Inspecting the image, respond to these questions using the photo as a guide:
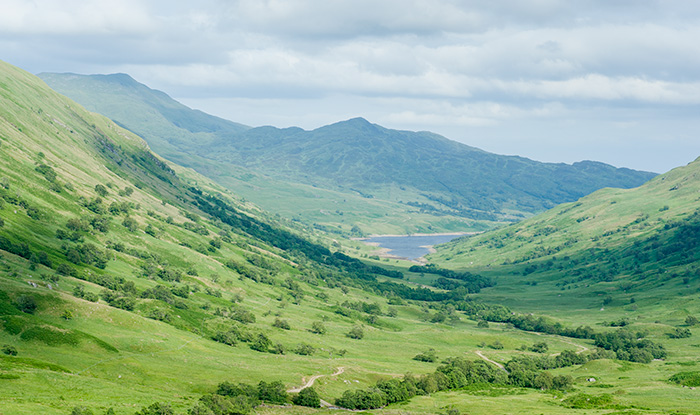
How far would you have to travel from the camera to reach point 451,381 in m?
145

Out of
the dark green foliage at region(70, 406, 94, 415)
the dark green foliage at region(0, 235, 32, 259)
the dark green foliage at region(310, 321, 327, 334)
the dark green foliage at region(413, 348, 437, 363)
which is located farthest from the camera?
the dark green foliage at region(310, 321, 327, 334)

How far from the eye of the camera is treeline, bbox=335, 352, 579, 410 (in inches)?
4724

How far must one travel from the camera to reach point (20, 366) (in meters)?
92.2

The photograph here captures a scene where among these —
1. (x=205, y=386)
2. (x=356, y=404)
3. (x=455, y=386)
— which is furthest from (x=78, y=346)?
(x=455, y=386)

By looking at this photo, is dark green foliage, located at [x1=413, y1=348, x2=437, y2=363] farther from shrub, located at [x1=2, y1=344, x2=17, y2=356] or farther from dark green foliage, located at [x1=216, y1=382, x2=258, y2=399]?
shrub, located at [x1=2, y1=344, x2=17, y2=356]

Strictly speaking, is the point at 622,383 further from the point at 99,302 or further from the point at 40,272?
the point at 40,272

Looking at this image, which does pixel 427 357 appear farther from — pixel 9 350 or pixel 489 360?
pixel 9 350

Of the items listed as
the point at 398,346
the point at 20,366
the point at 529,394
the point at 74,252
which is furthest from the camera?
the point at 398,346

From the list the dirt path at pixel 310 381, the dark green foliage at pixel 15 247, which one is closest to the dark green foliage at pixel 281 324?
the dirt path at pixel 310 381

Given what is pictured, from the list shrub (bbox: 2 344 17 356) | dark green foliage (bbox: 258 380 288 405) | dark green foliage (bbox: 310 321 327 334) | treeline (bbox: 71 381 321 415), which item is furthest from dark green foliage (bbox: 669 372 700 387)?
shrub (bbox: 2 344 17 356)

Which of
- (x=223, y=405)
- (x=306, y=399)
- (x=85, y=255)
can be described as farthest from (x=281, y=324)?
(x=223, y=405)

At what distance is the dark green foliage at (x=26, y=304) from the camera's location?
381ft

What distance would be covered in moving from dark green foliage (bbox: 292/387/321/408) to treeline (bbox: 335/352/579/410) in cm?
748

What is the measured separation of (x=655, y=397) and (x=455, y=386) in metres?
46.8
